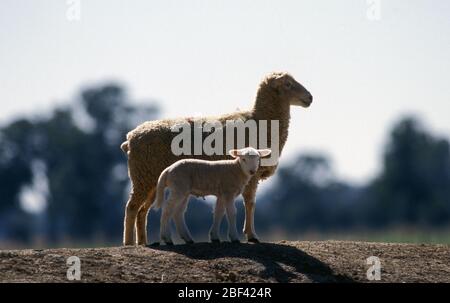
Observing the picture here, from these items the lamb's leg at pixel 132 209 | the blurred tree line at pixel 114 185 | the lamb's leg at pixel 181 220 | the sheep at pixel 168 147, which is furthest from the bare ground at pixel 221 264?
the blurred tree line at pixel 114 185

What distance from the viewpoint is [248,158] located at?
16734mm

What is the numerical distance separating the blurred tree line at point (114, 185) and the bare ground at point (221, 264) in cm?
5624

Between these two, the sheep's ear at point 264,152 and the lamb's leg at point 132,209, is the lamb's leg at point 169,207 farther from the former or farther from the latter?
the lamb's leg at point 132,209

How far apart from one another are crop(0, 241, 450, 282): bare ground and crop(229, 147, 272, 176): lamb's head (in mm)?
1039

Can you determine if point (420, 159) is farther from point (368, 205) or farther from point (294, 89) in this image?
point (294, 89)

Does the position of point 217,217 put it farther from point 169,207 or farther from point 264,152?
point 264,152

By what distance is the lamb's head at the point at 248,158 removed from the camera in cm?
1670

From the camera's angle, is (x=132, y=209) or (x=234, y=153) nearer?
(x=234, y=153)

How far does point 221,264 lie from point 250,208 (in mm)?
2429

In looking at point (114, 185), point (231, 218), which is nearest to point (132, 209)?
point (231, 218)

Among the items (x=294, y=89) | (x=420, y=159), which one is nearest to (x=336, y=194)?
(x=420, y=159)

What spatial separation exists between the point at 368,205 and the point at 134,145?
246 ft
